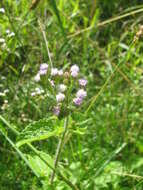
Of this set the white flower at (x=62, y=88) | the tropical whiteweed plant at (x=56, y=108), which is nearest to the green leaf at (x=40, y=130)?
the tropical whiteweed plant at (x=56, y=108)

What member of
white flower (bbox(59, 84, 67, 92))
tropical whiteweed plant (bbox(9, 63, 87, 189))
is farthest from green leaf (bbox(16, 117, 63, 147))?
white flower (bbox(59, 84, 67, 92))

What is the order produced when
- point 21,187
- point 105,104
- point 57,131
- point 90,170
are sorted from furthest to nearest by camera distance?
point 105,104 < point 21,187 < point 90,170 < point 57,131

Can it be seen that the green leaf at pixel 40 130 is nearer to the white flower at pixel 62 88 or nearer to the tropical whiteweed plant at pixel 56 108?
the tropical whiteweed plant at pixel 56 108

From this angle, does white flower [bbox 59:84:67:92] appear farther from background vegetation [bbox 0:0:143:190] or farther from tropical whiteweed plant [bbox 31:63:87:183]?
background vegetation [bbox 0:0:143:190]

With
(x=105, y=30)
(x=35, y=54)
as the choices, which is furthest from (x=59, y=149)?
(x=105, y=30)

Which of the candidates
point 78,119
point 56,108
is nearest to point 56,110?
point 56,108

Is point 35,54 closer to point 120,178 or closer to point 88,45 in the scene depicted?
point 88,45

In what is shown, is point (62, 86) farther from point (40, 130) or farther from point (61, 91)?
point (40, 130)

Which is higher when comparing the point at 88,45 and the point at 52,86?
the point at 52,86
